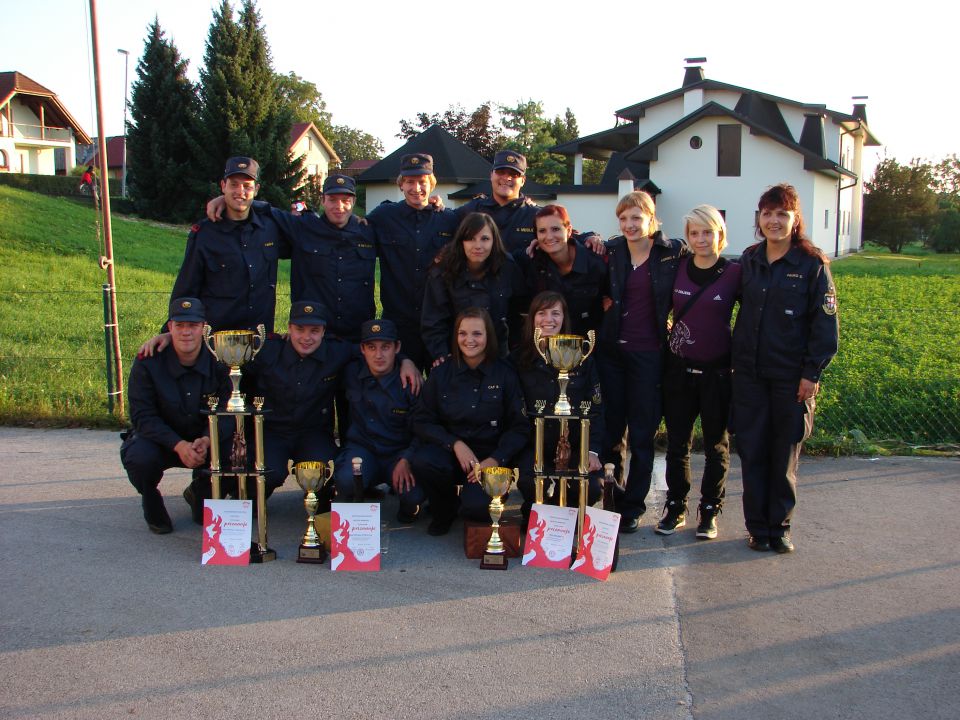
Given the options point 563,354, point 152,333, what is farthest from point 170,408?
point 152,333

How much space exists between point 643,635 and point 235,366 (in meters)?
2.65

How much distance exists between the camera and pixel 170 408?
5.36 m

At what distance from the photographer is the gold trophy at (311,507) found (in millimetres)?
4797

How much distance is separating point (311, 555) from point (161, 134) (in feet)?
120

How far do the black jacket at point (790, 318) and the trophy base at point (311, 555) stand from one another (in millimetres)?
2542

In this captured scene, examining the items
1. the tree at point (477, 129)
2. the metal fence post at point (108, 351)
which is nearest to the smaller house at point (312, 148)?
the tree at point (477, 129)

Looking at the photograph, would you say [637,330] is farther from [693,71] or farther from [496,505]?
[693,71]

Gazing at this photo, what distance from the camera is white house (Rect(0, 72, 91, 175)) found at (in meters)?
49.4

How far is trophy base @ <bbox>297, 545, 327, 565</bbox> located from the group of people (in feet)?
1.51

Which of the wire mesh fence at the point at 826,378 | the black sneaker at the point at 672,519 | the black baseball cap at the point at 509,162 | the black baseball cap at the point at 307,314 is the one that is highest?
the black baseball cap at the point at 509,162

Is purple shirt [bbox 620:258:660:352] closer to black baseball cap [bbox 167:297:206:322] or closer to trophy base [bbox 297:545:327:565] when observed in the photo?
trophy base [bbox 297:545:327:565]

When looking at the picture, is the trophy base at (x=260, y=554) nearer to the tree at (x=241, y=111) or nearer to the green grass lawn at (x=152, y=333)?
the green grass lawn at (x=152, y=333)

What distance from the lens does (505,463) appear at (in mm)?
5211

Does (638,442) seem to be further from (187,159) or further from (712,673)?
(187,159)
